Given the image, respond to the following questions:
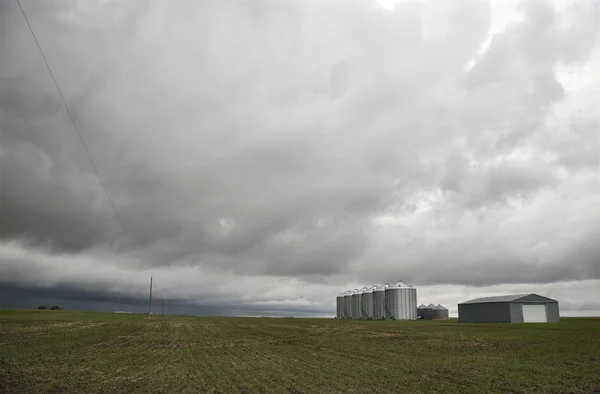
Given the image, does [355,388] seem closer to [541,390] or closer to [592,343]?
[541,390]

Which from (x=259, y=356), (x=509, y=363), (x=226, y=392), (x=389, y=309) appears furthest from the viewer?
(x=389, y=309)

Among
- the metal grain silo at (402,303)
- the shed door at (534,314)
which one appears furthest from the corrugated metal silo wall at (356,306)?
the shed door at (534,314)

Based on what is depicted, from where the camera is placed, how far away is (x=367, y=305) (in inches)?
6152

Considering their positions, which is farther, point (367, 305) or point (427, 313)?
point (427, 313)

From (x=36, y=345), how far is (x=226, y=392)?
28.6 meters

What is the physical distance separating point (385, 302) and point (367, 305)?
15.8m

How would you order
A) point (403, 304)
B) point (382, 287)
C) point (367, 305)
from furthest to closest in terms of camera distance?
point (367, 305) → point (382, 287) → point (403, 304)

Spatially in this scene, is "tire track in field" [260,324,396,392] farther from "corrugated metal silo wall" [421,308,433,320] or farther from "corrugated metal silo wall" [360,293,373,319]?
"corrugated metal silo wall" [421,308,433,320]

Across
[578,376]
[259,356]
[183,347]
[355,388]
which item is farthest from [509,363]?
[183,347]

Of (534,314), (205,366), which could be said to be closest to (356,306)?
(534,314)

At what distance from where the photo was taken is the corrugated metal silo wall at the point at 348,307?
174 metres

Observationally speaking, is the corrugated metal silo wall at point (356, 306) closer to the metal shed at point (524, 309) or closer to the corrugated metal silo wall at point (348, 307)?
the corrugated metal silo wall at point (348, 307)

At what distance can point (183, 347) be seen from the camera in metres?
40.8

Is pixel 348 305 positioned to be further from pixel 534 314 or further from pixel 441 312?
pixel 534 314
